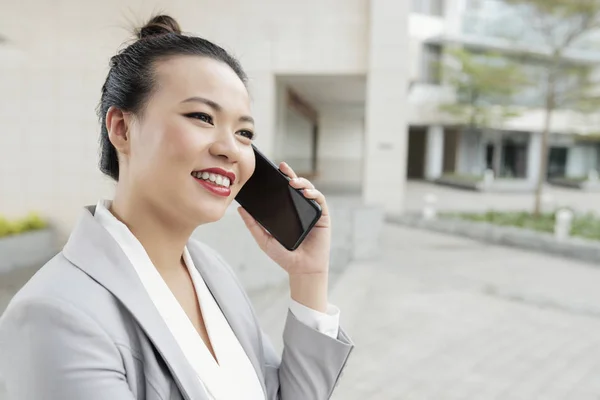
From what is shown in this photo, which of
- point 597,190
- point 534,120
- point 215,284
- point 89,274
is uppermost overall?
point 534,120

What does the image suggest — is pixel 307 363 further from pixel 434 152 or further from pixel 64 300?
pixel 434 152

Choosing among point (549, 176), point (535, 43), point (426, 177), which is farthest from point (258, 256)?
point (549, 176)

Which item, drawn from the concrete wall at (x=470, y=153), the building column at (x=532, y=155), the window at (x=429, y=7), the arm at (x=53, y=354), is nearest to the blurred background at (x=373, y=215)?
the arm at (x=53, y=354)

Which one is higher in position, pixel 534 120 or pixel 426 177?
pixel 534 120

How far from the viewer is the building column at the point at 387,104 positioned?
11.0 meters

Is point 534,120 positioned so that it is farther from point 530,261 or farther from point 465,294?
point 465,294

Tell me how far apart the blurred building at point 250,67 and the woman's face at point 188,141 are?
341 millimetres

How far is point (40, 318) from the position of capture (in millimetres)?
822

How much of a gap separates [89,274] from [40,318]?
0.13 meters

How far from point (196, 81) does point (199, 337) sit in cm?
53

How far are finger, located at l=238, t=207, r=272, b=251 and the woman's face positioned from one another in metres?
0.32

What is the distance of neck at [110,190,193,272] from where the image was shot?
3.51ft

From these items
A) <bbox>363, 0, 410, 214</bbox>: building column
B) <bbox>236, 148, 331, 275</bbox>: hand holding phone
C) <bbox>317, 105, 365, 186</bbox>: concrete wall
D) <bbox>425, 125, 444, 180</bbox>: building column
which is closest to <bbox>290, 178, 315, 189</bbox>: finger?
<bbox>236, 148, 331, 275</bbox>: hand holding phone

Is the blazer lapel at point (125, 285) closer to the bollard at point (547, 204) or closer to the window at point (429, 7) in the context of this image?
the bollard at point (547, 204)
